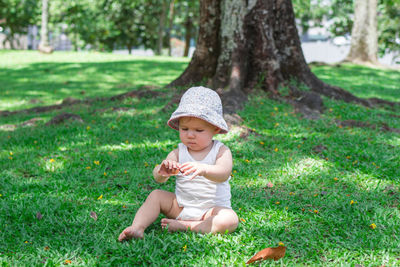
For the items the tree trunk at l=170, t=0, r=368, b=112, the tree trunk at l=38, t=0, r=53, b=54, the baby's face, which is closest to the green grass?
the tree trunk at l=170, t=0, r=368, b=112

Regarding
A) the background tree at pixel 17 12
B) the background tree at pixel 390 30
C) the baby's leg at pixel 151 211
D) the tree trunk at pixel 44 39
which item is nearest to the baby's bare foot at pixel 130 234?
the baby's leg at pixel 151 211

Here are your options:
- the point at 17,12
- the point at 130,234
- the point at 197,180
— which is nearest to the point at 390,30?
the point at 17,12

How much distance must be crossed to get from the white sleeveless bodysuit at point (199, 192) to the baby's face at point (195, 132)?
121mm

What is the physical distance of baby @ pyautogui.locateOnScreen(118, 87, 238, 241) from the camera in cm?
276

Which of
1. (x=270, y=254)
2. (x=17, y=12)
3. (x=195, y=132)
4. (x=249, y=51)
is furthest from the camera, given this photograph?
(x=17, y=12)

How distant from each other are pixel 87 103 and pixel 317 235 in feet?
20.3

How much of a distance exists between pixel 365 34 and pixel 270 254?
51.8ft

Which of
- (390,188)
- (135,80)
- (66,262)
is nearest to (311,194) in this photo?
(390,188)

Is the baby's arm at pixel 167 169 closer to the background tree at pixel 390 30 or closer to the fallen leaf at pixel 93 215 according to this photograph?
the fallen leaf at pixel 93 215

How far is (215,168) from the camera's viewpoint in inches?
109

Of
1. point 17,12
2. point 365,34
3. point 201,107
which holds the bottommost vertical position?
point 201,107

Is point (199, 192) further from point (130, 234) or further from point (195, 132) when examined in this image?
point (130, 234)

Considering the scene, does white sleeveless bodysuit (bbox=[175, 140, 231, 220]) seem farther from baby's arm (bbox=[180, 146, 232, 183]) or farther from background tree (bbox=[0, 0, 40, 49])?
background tree (bbox=[0, 0, 40, 49])

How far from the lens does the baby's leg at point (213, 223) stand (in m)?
2.85
